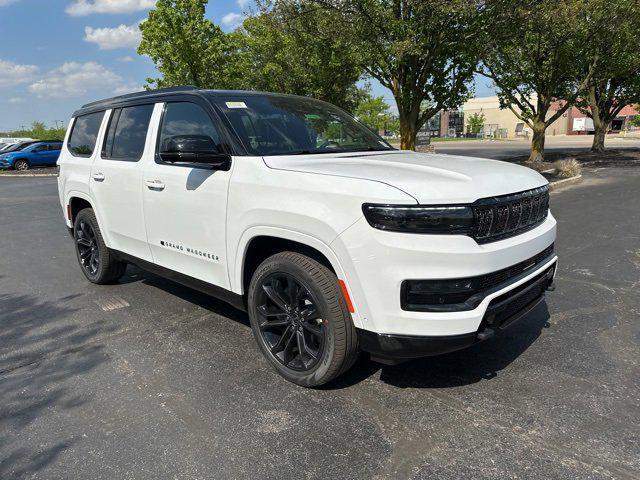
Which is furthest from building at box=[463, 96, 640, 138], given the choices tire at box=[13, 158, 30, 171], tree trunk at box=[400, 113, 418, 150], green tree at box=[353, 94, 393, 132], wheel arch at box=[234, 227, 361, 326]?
wheel arch at box=[234, 227, 361, 326]

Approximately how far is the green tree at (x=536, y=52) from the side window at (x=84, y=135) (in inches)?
342

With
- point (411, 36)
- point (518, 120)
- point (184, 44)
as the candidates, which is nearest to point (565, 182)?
point (411, 36)

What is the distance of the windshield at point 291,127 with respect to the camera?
11.8 ft

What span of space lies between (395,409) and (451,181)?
139 centimetres

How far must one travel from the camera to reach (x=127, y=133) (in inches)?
179

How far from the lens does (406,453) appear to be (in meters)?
2.58

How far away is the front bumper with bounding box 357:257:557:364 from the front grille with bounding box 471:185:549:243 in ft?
1.01

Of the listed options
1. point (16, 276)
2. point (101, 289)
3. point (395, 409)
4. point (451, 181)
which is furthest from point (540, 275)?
point (16, 276)

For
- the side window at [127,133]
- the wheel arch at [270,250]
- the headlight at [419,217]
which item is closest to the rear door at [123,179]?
the side window at [127,133]

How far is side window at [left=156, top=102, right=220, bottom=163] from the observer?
368cm

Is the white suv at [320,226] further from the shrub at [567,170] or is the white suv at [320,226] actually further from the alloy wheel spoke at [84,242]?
Result: the shrub at [567,170]

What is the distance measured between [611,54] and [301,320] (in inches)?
729

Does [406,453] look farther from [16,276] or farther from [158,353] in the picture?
[16,276]

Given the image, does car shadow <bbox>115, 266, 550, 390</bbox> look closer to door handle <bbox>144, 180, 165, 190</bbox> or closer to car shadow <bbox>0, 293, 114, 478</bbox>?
car shadow <bbox>0, 293, 114, 478</bbox>
